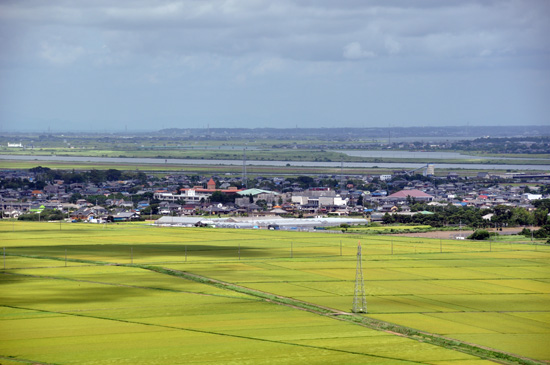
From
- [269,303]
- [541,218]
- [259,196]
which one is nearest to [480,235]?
[541,218]

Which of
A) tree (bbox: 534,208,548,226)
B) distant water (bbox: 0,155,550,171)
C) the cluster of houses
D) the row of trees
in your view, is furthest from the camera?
distant water (bbox: 0,155,550,171)

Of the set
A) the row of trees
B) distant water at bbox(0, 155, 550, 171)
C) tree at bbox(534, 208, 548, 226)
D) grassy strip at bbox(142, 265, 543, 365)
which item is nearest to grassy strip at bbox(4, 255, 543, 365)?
grassy strip at bbox(142, 265, 543, 365)

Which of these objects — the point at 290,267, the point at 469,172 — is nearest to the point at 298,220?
the point at 290,267

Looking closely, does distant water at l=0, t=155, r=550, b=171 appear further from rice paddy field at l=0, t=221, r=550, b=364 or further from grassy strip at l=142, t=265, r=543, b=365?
grassy strip at l=142, t=265, r=543, b=365

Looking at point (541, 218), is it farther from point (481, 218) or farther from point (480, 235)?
point (480, 235)

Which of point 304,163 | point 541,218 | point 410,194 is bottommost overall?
point 410,194

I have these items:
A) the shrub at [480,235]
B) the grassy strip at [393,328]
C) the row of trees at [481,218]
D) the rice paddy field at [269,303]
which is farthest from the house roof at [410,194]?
the grassy strip at [393,328]

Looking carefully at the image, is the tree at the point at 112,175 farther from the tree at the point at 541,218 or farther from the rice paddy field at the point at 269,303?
the rice paddy field at the point at 269,303
